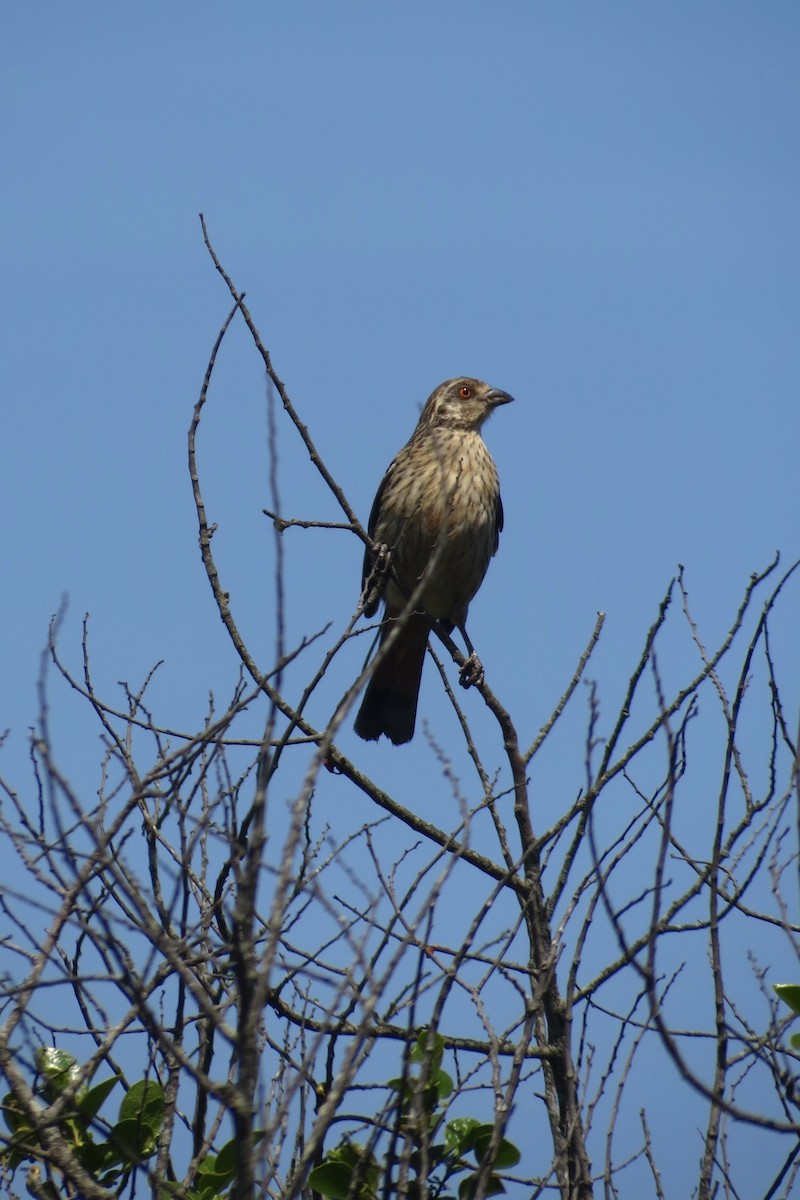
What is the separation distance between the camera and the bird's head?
23.2 feet

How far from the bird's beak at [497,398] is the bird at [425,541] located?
0.12ft

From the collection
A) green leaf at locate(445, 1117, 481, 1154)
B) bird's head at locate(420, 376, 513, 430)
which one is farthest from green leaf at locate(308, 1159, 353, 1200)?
bird's head at locate(420, 376, 513, 430)

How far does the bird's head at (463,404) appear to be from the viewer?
7082mm

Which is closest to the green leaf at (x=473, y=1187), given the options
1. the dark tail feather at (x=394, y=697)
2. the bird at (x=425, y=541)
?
the bird at (x=425, y=541)

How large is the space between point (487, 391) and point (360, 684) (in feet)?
16.7

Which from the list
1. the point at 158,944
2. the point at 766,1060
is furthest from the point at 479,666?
the point at 158,944

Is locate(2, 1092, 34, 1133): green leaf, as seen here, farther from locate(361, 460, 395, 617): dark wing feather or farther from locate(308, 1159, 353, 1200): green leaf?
locate(361, 460, 395, 617): dark wing feather

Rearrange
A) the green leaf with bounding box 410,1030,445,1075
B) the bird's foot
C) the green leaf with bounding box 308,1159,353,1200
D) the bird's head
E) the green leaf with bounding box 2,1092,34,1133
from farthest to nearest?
the bird's head
the bird's foot
the green leaf with bounding box 410,1030,445,1075
the green leaf with bounding box 308,1159,353,1200
the green leaf with bounding box 2,1092,34,1133

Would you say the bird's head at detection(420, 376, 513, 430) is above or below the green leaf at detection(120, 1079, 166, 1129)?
above

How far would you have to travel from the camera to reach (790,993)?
9.89 feet

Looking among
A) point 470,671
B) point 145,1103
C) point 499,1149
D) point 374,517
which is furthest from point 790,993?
point 374,517

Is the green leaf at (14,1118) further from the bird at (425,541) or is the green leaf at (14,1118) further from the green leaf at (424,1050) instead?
the bird at (425,541)

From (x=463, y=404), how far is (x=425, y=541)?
1140 millimetres

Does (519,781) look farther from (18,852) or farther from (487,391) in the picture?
(487,391)
